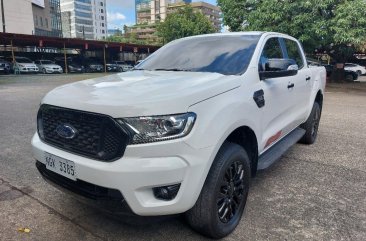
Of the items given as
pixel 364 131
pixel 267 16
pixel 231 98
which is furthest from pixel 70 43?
pixel 231 98

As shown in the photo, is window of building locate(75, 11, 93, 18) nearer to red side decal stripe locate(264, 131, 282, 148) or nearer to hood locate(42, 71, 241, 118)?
red side decal stripe locate(264, 131, 282, 148)

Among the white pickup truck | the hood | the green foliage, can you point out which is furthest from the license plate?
the green foliage

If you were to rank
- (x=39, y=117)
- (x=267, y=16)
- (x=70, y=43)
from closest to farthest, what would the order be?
(x=39, y=117) < (x=267, y=16) < (x=70, y=43)

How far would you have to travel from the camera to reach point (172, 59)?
12.7 ft

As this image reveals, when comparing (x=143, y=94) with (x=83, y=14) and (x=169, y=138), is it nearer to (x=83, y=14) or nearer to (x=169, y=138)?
(x=169, y=138)

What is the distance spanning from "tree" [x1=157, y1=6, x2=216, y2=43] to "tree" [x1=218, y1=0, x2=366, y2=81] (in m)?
28.7

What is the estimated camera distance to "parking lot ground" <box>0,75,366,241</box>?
112 inches

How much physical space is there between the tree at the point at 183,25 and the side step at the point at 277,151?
4154cm

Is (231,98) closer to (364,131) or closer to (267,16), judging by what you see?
(364,131)

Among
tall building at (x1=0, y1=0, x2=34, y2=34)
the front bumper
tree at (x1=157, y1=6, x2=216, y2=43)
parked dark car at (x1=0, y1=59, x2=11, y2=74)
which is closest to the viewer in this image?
the front bumper

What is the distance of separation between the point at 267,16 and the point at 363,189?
13112 mm

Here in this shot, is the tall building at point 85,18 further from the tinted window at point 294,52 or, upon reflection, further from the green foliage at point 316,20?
the tinted window at point 294,52

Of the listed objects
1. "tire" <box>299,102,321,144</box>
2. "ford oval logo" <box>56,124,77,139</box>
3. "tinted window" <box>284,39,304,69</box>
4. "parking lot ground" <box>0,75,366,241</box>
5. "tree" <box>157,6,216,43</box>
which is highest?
"tree" <box>157,6,216,43</box>

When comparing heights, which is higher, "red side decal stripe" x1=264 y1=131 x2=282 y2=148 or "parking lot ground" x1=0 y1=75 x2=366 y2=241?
"red side decal stripe" x1=264 y1=131 x2=282 y2=148
